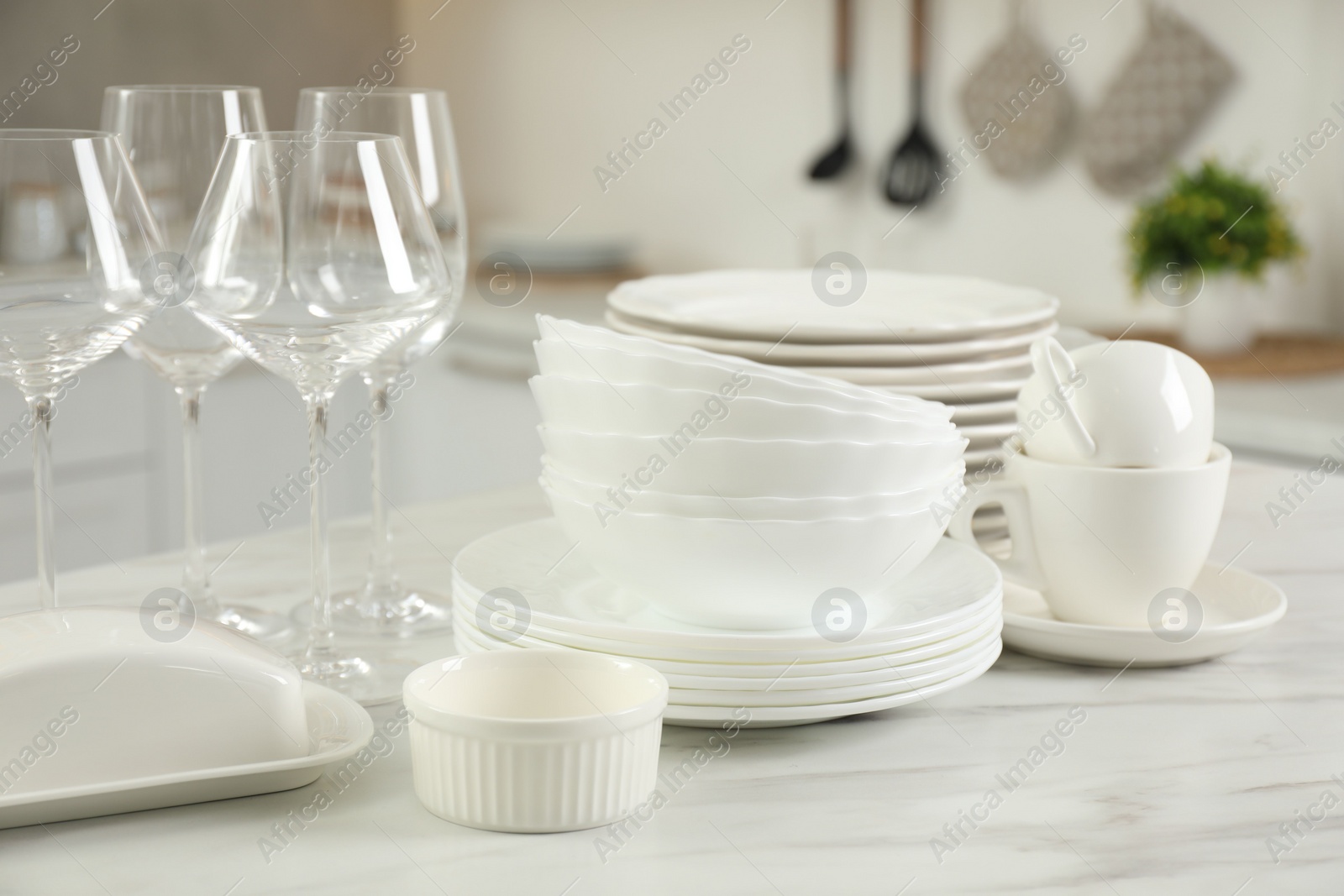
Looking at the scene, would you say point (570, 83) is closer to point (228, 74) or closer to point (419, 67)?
point (419, 67)

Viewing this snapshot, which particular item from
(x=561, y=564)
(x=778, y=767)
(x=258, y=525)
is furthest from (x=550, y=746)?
(x=258, y=525)

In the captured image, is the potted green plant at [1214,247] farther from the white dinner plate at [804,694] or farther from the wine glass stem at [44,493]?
the wine glass stem at [44,493]

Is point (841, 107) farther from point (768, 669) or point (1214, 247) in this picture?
point (768, 669)

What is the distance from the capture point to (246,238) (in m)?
0.61

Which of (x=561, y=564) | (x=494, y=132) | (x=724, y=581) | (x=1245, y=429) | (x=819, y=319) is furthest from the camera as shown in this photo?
(x=494, y=132)

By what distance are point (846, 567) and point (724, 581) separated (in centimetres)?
6

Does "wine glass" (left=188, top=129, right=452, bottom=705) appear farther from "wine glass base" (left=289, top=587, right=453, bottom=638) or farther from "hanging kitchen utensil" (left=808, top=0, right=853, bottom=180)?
"hanging kitchen utensil" (left=808, top=0, right=853, bottom=180)

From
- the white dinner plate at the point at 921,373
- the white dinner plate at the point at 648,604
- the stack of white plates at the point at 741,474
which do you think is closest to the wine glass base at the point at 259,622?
the white dinner plate at the point at 648,604

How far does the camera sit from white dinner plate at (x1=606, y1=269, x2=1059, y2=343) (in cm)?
82

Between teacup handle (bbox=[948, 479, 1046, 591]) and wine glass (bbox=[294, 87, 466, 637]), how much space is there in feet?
1.04

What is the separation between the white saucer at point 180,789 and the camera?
1.69 feet

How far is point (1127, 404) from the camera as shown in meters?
0.69

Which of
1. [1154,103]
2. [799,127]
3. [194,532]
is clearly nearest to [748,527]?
[194,532]

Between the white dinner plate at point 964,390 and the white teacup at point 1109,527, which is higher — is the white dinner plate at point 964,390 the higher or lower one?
the higher one
